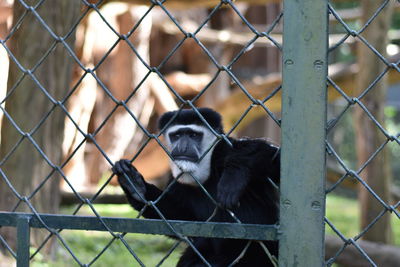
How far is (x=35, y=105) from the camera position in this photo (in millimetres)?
3225

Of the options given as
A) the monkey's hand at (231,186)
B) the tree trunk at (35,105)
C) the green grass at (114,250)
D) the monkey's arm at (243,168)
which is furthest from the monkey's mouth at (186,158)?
the green grass at (114,250)

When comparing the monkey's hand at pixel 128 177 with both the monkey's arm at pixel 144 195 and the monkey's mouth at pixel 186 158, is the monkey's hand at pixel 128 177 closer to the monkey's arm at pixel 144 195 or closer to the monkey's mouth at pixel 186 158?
the monkey's arm at pixel 144 195

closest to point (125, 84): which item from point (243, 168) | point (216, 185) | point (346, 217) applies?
point (346, 217)

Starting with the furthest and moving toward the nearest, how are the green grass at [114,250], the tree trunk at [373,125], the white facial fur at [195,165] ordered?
1. the tree trunk at [373,125]
2. the green grass at [114,250]
3. the white facial fur at [195,165]

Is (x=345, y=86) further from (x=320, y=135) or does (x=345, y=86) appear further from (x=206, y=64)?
(x=320, y=135)

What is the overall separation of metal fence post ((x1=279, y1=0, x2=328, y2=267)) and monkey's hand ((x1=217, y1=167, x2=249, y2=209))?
0.42m

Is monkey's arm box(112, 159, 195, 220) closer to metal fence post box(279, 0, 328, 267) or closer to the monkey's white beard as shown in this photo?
the monkey's white beard

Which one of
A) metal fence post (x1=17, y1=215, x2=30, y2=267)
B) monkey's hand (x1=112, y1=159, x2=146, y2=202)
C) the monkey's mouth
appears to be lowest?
metal fence post (x1=17, y1=215, x2=30, y2=267)

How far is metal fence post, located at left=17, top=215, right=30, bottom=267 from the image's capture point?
1.77m

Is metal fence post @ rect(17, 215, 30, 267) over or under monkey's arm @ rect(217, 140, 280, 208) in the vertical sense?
under

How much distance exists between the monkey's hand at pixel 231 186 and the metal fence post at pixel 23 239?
22.7 inches

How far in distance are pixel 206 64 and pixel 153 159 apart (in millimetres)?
2424

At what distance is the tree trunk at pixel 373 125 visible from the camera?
4.66 metres

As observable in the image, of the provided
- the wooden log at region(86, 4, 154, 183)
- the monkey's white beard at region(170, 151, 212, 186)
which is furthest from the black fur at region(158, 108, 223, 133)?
the wooden log at region(86, 4, 154, 183)
